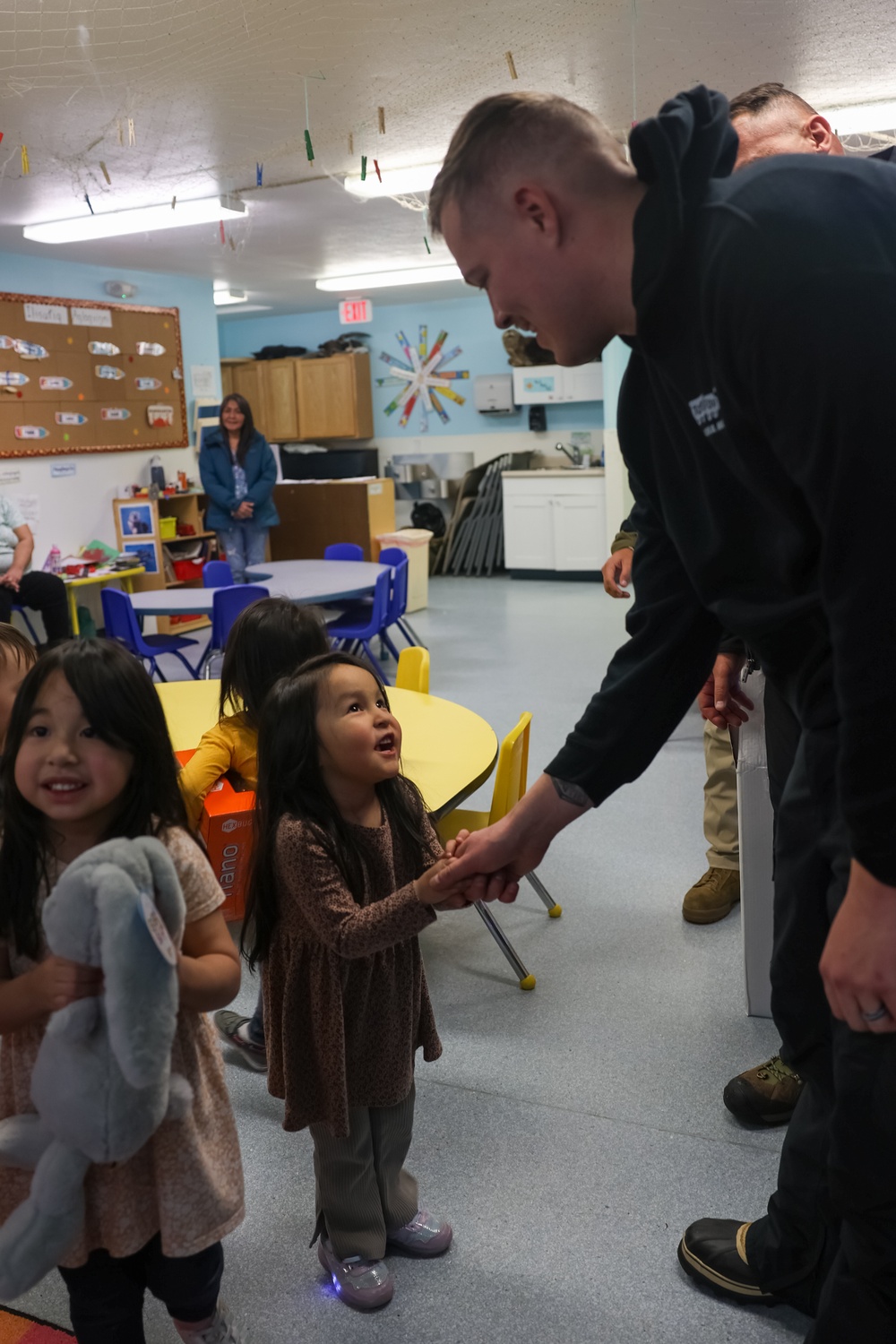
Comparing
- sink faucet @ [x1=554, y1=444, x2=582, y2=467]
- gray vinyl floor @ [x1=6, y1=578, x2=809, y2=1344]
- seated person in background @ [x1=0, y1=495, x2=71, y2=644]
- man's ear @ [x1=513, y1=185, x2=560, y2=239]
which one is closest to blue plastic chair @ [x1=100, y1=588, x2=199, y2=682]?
seated person in background @ [x1=0, y1=495, x2=71, y2=644]

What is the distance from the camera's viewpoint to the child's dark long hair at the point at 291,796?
5.36ft

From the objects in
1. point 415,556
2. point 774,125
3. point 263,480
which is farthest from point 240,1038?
point 415,556

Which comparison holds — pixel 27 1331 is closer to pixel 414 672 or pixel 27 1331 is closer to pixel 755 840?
pixel 755 840

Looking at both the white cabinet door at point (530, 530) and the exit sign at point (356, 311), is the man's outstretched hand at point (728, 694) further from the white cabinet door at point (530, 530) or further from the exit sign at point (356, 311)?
the white cabinet door at point (530, 530)

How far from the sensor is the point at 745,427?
2.94 feet

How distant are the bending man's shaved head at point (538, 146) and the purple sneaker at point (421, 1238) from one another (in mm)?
1596

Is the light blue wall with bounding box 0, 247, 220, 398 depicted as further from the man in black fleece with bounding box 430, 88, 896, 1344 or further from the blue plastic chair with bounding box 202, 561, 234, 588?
the man in black fleece with bounding box 430, 88, 896, 1344

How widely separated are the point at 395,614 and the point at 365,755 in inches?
171

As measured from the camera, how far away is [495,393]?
36.2 ft

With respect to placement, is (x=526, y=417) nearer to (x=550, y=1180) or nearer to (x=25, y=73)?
(x=25, y=73)

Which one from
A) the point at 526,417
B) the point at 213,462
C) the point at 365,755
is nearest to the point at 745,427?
the point at 365,755

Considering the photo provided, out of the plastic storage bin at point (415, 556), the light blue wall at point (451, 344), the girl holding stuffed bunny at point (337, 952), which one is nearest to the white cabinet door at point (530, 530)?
the light blue wall at point (451, 344)

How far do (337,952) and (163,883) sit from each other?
1.63ft

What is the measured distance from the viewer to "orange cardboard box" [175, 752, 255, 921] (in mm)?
2326
